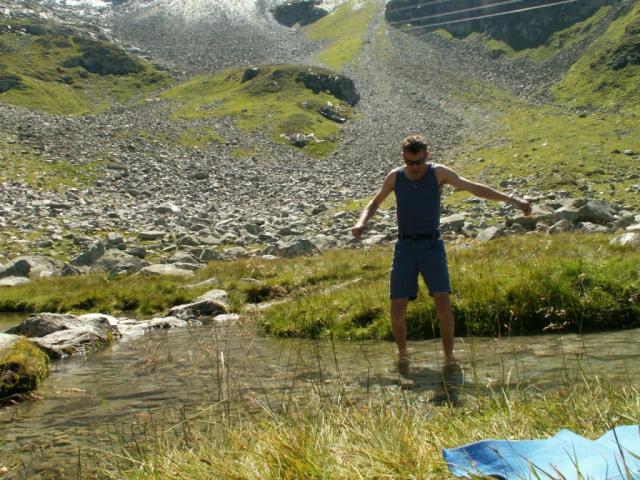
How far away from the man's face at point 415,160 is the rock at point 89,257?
20362 millimetres

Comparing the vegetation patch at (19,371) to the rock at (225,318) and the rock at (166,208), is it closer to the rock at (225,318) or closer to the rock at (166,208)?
the rock at (225,318)

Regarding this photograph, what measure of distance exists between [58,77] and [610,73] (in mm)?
96360

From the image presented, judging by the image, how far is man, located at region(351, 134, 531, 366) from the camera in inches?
325

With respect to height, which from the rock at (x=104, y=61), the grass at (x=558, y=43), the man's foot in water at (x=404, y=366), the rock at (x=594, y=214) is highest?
the rock at (x=104, y=61)

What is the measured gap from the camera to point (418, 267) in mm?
8547

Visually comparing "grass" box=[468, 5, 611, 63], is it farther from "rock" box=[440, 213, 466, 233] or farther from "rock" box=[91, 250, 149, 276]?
"rock" box=[91, 250, 149, 276]

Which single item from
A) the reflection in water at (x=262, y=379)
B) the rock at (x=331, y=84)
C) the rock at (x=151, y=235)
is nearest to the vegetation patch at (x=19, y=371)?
the reflection in water at (x=262, y=379)

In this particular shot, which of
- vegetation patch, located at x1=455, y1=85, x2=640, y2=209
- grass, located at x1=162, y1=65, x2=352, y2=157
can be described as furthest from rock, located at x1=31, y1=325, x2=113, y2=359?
grass, located at x1=162, y1=65, x2=352, y2=157

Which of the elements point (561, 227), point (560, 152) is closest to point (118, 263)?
point (561, 227)

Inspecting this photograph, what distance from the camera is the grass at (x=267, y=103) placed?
8325 centimetres

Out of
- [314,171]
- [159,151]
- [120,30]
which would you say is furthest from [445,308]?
[120,30]

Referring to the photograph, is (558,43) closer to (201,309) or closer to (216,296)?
(216,296)

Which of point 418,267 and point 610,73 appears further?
point 610,73

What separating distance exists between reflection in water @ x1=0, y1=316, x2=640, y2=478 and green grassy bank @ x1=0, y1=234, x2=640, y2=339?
1.77 feet
